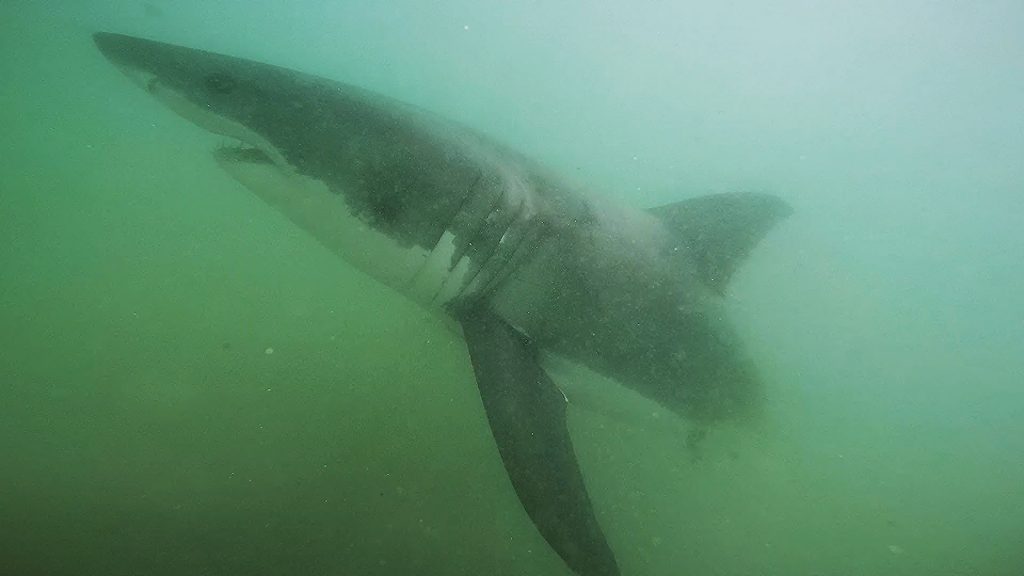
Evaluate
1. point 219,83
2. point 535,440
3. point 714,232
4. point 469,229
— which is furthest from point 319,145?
point 714,232

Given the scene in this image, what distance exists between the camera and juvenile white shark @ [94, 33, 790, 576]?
326 centimetres

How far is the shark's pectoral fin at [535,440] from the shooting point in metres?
2.63

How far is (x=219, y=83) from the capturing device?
3.29 meters

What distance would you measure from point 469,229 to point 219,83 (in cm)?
174

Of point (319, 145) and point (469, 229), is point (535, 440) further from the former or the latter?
point (319, 145)

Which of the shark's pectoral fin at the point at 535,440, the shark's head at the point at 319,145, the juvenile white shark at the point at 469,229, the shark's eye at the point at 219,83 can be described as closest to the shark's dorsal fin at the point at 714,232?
the juvenile white shark at the point at 469,229

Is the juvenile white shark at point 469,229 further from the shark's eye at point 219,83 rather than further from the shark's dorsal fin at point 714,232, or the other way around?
the shark's dorsal fin at point 714,232

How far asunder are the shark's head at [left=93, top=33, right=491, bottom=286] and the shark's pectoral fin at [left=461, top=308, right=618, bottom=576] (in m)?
0.73

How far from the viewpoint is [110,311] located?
771cm

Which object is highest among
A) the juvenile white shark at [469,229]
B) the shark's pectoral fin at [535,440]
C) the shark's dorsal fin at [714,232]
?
the shark's dorsal fin at [714,232]

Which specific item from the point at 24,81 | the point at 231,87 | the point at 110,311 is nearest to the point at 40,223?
the point at 110,311

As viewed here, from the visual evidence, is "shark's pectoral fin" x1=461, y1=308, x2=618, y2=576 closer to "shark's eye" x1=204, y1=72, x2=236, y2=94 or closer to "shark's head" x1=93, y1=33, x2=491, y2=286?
"shark's head" x1=93, y1=33, x2=491, y2=286

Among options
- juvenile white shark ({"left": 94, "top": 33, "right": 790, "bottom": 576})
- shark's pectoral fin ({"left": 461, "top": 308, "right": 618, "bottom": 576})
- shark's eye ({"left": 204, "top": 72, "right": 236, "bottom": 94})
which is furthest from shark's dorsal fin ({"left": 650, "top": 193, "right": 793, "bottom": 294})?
shark's eye ({"left": 204, "top": 72, "right": 236, "bottom": 94})

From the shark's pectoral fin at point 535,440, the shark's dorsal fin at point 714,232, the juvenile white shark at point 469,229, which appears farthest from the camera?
the shark's dorsal fin at point 714,232
